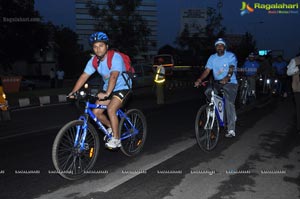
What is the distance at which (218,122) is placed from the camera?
288 inches

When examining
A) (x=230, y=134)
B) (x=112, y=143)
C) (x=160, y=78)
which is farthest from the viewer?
(x=160, y=78)

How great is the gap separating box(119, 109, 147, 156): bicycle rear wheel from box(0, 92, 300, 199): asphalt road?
6.7 inches

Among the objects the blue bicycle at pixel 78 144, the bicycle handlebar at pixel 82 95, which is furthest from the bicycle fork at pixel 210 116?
the bicycle handlebar at pixel 82 95

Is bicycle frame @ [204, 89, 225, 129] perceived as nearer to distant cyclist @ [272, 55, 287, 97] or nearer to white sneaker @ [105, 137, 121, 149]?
white sneaker @ [105, 137, 121, 149]

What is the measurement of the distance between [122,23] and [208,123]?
24.4 metres

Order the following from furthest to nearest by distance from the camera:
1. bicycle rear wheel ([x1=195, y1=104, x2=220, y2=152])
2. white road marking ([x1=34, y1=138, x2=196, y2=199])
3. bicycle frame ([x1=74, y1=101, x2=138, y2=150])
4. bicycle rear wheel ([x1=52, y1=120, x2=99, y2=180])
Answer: bicycle rear wheel ([x1=195, y1=104, x2=220, y2=152]), bicycle frame ([x1=74, y1=101, x2=138, y2=150]), bicycle rear wheel ([x1=52, y1=120, x2=99, y2=180]), white road marking ([x1=34, y1=138, x2=196, y2=199])

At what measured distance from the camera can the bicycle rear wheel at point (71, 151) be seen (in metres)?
4.98

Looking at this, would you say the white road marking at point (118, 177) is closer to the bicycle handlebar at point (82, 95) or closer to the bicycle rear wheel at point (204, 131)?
the bicycle rear wheel at point (204, 131)

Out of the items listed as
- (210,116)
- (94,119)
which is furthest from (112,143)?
(210,116)

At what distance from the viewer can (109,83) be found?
558 cm

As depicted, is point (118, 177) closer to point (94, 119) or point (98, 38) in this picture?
point (94, 119)

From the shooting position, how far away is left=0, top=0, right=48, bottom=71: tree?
32.0 meters

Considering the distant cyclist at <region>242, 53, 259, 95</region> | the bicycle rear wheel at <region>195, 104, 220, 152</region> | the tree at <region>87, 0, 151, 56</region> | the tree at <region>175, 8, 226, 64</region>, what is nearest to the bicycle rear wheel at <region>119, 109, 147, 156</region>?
the bicycle rear wheel at <region>195, 104, 220, 152</region>

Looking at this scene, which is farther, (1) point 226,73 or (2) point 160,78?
(2) point 160,78
